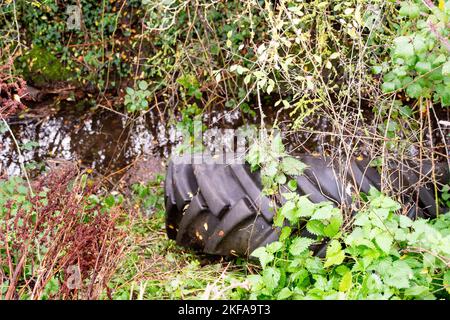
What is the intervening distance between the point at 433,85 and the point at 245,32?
2.01m

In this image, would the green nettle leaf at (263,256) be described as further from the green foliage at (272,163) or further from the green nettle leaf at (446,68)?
the green nettle leaf at (446,68)

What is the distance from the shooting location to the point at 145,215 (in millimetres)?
3611

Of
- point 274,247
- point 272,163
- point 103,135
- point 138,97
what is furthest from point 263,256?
point 103,135

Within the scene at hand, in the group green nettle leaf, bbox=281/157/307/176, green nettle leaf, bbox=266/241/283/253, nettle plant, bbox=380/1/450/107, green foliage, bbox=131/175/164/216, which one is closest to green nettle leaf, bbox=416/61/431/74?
nettle plant, bbox=380/1/450/107

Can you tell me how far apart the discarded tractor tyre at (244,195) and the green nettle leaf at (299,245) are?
3.2 inches

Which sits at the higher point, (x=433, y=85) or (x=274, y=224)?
(x=433, y=85)

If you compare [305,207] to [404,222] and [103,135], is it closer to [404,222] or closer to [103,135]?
[404,222]

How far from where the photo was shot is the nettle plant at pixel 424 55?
2057 millimetres

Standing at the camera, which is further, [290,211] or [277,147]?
[277,147]

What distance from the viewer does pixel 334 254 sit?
7.34 feet

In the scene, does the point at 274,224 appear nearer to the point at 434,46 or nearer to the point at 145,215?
the point at 434,46

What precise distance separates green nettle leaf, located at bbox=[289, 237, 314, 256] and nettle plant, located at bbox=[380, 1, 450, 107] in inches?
28.1

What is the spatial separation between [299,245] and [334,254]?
154mm
